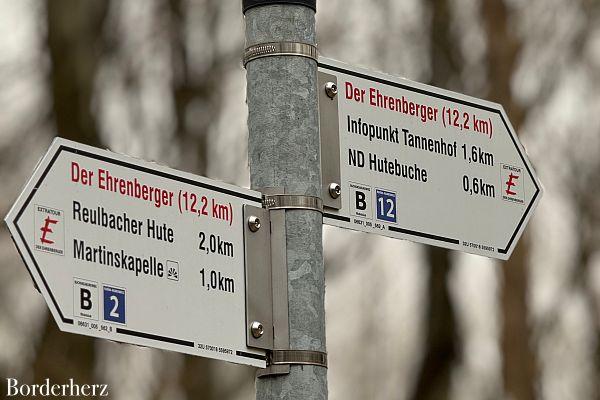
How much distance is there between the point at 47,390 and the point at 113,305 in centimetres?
540

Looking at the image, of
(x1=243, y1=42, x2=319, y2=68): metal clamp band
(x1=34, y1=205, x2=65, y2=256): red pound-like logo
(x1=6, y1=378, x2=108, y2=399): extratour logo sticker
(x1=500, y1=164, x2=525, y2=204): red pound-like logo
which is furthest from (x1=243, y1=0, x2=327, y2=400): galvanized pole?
(x1=6, y1=378, x2=108, y2=399): extratour logo sticker

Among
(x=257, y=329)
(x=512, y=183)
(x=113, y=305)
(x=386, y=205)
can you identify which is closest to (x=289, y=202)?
(x=257, y=329)

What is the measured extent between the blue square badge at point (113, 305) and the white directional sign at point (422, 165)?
0.65 metres

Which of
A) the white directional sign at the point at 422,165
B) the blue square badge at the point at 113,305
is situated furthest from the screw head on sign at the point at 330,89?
the blue square badge at the point at 113,305

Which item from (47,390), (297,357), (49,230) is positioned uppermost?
(47,390)

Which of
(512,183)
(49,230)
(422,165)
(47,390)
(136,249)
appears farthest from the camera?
(47,390)

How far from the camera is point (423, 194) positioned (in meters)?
4.62

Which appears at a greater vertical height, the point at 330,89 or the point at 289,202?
the point at 330,89

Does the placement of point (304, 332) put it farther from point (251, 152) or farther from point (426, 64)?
point (426, 64)

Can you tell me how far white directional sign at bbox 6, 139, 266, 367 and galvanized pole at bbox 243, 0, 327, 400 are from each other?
10 centimetres

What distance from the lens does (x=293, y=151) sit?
4129mm

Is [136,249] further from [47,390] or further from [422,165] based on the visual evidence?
[47,390]

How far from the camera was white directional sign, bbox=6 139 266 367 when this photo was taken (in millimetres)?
3766

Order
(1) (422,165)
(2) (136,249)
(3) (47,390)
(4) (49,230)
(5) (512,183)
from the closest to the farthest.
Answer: (4) (49,230) → (2) (136,249) → (1) (422,165) → (5) (512,183) → (3) (47,390)
